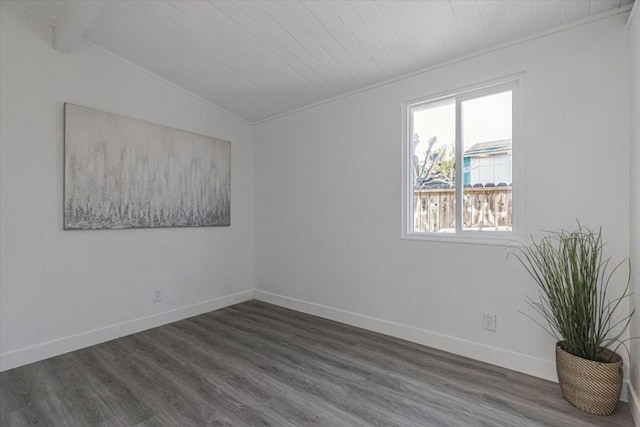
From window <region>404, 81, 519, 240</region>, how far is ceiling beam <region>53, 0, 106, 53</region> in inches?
98.2

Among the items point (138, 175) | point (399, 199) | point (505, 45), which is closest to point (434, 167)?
point (399, 199)

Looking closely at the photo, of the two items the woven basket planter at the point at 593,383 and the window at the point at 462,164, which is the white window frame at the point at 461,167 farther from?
the woven basket planter at the point at 593,383

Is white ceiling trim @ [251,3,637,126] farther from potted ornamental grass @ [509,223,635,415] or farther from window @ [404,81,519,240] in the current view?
potted ornamental grass @ [509,223,635,415]

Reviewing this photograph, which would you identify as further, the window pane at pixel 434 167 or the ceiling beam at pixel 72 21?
the window pane at pixel 434 167

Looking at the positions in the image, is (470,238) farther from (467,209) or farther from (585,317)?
(585,317)

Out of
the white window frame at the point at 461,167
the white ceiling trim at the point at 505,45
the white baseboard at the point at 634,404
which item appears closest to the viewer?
the white baseboard at the point at 634,404

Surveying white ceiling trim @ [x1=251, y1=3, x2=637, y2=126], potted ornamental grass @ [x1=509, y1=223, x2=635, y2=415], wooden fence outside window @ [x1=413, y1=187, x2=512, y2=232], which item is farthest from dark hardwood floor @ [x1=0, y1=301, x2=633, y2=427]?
white ceiling trim @ [x1=251, y1=3, x2=637, y2=126]

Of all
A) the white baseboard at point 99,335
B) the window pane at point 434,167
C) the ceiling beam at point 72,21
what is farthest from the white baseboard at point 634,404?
the ceiling beam at point 72,21

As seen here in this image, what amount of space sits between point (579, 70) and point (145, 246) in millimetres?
3760

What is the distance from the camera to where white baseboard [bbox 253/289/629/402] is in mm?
2188

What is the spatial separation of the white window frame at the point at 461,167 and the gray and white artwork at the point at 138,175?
2147mm

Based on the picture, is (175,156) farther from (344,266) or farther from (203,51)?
(344,266)

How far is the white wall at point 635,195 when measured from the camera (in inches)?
67.6

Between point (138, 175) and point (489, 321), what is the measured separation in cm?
329
